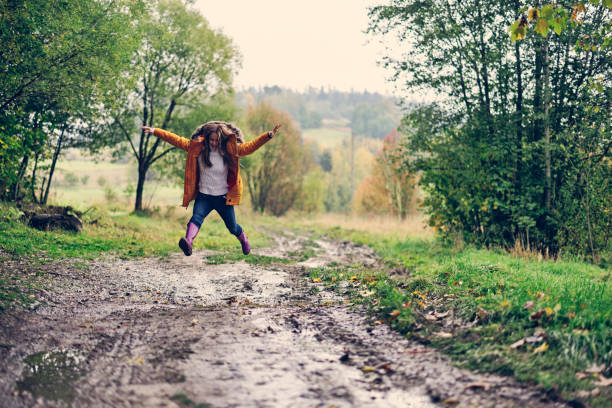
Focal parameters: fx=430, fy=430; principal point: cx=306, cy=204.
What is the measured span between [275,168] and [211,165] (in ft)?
101

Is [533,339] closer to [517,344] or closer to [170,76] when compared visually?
[517,344]

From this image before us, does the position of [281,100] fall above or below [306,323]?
above

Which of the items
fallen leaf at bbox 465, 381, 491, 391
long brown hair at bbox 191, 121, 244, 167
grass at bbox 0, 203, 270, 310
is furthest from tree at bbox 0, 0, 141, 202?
fallen leaf at bbox 465, 381, 491, 391

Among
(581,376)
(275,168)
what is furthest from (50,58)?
(275,168)

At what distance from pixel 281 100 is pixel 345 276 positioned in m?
105

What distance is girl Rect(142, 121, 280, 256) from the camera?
736 centimetres

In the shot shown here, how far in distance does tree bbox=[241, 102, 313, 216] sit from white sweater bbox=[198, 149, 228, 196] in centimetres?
2974

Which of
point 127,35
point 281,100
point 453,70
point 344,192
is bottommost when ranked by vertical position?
point 344,192

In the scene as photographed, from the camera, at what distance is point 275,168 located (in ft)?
125

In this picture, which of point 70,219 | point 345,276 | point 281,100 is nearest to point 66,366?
point 345,276

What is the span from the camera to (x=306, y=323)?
5191 millimetres

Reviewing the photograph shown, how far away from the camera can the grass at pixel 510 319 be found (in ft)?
11.6

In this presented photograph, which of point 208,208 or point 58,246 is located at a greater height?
point 208,208

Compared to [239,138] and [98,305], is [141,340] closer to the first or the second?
[98,305]
